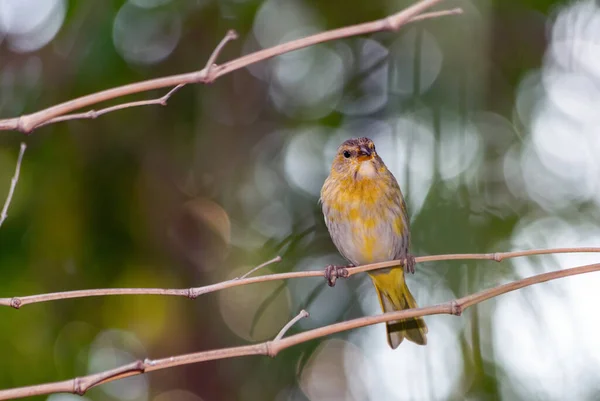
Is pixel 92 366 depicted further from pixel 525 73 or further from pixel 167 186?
pixel 525 73

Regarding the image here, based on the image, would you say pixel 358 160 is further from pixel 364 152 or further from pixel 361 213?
pixel 361 213

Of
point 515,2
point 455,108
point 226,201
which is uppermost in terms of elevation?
point 515,2

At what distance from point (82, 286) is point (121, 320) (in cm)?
56

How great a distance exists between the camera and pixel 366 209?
12.3 ft

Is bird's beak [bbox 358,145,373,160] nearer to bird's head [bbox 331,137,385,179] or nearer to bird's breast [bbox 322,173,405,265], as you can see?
bird's head [bbox 331,137,385,179]

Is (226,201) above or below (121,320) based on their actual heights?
above

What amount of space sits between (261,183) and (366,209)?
114cm

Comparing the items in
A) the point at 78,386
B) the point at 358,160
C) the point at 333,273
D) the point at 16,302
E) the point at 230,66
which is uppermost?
the point at 358,160

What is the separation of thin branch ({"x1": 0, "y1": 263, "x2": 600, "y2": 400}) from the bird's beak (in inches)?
82.3

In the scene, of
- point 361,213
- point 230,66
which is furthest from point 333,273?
point 230,66

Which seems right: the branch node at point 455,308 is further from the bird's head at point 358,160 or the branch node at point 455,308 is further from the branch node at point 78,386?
the bird's head at point 358,160

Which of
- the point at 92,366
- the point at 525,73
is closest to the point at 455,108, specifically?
the point at 525,73

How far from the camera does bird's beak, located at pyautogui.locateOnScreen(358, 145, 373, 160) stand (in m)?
3.70

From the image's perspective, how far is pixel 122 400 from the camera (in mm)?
4539
